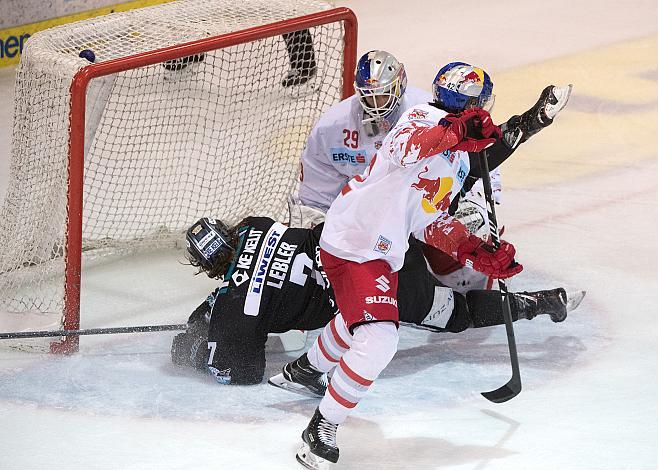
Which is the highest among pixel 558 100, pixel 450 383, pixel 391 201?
pixel 558 100

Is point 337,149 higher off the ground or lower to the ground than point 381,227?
lower

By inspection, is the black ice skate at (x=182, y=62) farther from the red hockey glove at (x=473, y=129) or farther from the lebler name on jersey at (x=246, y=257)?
the red hockey glove at (x=473, y=129)

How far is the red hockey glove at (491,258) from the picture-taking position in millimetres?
3508

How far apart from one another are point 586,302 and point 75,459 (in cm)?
187

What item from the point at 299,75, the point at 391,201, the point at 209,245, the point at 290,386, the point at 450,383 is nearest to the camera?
the point at 391,201

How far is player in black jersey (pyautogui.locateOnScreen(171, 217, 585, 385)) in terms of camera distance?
3648 mm

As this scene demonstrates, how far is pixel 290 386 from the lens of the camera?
362 centimetres

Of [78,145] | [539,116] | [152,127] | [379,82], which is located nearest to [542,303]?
[539,116]

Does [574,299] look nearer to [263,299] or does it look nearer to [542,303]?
[542,303]

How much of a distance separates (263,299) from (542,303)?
35.8 inches

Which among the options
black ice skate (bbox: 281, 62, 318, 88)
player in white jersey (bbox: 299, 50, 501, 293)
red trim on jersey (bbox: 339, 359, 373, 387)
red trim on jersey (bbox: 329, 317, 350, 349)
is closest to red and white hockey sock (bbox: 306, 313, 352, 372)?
red trim on jersey (bbox: 329, 317, 350, 349)

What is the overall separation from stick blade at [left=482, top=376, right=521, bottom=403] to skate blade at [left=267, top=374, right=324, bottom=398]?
48 cm

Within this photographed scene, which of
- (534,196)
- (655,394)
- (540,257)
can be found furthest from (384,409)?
(534,196)

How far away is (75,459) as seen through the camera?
10.6 ft
